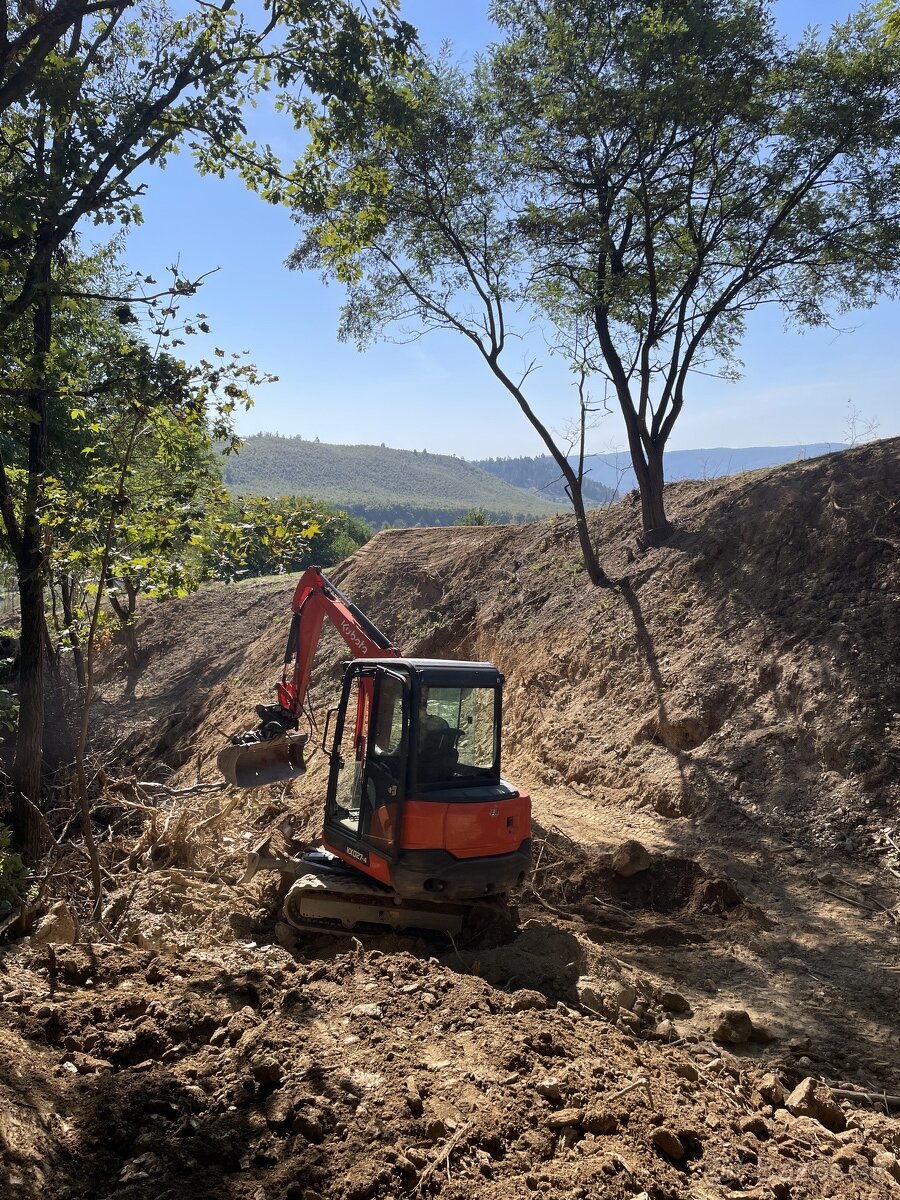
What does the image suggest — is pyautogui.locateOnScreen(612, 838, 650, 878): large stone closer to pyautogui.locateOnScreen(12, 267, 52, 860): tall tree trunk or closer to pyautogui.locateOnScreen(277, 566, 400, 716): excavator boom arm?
pyautogui.locateOnScreen(277, 566, 400, 716): excavator boom arm

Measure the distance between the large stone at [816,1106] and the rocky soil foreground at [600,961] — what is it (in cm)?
2

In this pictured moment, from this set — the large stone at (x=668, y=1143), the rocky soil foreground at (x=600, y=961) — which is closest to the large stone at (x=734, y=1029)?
the rocky soil foreground at (x=600, y=961)

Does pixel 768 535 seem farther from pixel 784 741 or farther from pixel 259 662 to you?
pixel 259 662

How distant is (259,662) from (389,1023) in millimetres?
16920

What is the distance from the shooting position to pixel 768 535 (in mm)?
14414

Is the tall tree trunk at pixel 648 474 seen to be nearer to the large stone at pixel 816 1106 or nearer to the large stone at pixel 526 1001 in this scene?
the large stone at pixel 526 1001

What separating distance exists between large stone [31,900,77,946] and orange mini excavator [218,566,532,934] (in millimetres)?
1824

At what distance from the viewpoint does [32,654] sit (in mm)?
8328

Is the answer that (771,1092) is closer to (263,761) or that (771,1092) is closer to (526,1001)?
(526,1001)

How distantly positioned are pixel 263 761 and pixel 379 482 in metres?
152

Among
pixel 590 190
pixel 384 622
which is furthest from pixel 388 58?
pixel 384 622

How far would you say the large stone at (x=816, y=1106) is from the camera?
4910mm

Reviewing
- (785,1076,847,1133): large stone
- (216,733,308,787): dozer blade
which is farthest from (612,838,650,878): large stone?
(785,1076,847,1133): large stone

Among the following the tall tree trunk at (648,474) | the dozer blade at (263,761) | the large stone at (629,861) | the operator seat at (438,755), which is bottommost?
the large stone at (629,861)
